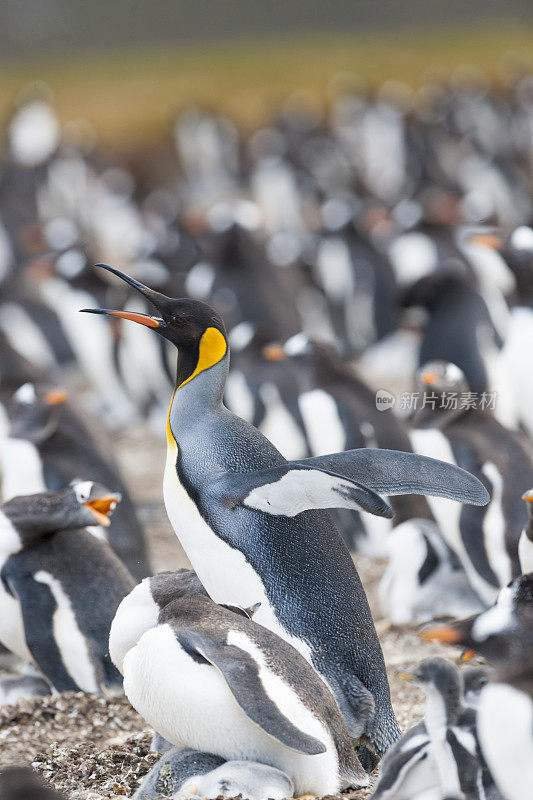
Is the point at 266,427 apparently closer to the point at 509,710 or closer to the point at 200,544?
the point at 200,544

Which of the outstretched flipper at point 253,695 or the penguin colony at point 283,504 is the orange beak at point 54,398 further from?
the outstretched flipper at point 253,695

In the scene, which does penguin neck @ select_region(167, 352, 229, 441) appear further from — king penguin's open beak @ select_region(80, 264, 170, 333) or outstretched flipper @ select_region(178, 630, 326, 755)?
outstretched flipper @ select_region(178, 630, 326, 755)

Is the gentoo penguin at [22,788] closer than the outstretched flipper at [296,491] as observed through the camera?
Yes

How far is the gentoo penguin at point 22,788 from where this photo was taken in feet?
8.40

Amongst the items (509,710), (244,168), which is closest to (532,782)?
(509,710)

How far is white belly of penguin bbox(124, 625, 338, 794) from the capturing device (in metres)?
2.89

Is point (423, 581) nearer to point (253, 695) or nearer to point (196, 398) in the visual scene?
point (196, 398)

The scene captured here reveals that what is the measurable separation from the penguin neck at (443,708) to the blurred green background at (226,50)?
1924 centimetres

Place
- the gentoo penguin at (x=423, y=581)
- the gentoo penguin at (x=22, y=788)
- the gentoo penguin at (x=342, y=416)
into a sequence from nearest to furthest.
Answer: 1. the gentoo penguin at (x=22, y=788)
2. the gentoo penguin at (x=423, y=581)
3. the gentoo penguin at (x=342, y=416)

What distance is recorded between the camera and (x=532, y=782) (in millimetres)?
2338

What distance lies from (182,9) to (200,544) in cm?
2753

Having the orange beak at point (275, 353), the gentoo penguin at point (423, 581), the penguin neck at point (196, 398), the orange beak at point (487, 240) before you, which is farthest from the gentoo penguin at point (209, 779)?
the orange beak at point (487, 240)

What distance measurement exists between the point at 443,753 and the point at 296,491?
2.60 ft

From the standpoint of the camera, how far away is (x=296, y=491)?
320 cm
